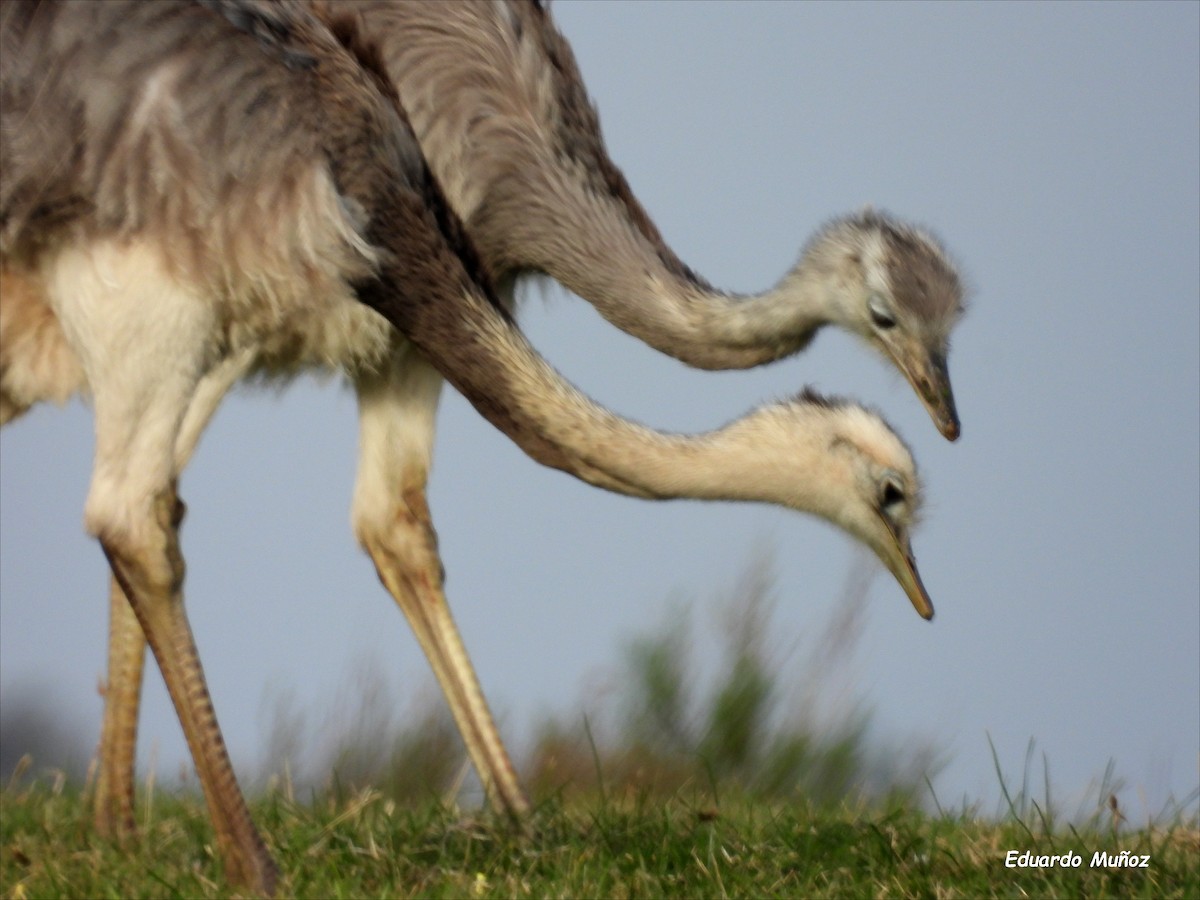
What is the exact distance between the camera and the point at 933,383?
21.6ft

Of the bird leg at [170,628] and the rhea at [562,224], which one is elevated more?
the rhea at [562,224]

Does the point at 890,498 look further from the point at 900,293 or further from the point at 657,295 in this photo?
the point at 657,295

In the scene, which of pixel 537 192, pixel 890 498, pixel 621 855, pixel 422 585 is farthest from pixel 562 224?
pixel 621 855

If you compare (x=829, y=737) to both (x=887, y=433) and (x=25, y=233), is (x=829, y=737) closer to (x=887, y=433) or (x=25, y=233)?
(x=887, y=433)

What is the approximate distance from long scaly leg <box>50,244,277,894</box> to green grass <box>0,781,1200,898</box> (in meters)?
0.26

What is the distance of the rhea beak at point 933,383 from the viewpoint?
A: 6500mm

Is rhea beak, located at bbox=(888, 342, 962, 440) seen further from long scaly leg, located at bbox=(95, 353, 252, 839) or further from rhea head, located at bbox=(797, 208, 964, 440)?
long scaly leg, located at bbox=(95, 353, 252, 839)

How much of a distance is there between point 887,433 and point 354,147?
1.61 metres

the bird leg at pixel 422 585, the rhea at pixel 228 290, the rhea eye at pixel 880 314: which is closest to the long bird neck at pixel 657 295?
the rhea eye at pixel 880 314

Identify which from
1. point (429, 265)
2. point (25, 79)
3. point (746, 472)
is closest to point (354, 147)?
point (429, 265)

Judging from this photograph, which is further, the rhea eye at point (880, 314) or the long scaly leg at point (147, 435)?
the rhea eye at point (880, 314)

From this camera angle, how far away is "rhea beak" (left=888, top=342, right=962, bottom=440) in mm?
6500

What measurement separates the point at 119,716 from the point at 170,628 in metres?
0.91

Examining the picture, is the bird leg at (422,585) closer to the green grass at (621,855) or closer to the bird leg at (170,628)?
the green grass at (621,855)
